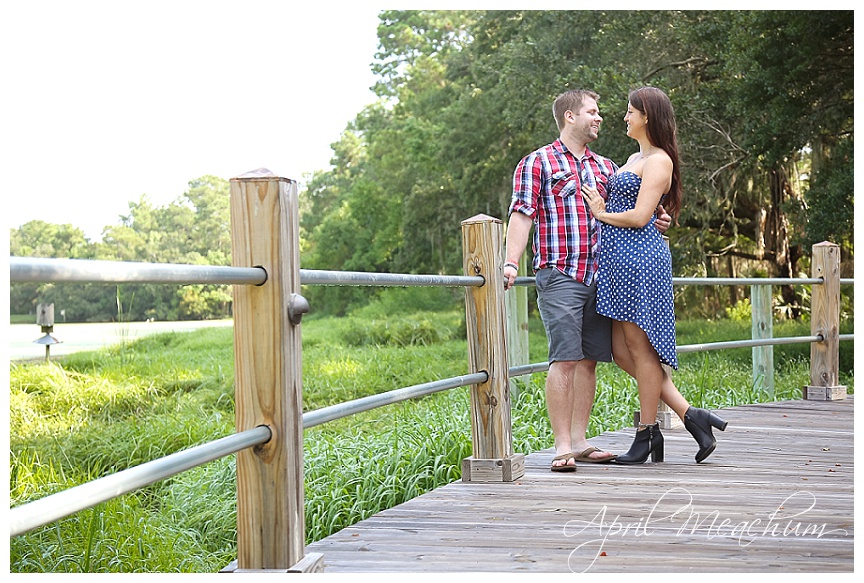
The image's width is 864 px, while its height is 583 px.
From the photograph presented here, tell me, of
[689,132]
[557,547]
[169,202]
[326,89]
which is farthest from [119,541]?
[326,89]

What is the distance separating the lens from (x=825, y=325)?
6789mm

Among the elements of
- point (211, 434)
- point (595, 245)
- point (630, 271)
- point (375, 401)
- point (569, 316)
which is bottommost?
point (211, 434)

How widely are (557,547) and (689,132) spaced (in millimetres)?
11944

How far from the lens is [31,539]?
5.32 meters

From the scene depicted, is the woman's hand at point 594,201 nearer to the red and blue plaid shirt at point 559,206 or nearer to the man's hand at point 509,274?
the red and blue plaid shirt at point 559,206

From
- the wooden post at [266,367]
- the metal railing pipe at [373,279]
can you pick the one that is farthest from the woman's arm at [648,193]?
the wooden post at [266,367]

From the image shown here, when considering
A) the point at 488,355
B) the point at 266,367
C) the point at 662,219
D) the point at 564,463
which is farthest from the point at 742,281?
the point at 266,367

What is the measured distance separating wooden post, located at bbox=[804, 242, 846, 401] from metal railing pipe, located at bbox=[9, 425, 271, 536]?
17.6 feet

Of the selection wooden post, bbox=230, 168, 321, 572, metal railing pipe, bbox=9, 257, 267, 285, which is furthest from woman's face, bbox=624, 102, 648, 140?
metal railing pipe, bbox=9, 257, 267, 285

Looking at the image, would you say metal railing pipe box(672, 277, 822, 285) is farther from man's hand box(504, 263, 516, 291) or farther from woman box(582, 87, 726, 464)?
man's hand box(504, 263, 516, 291)

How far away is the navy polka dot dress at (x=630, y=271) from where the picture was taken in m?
3.92

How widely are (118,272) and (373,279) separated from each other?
46.5 inches

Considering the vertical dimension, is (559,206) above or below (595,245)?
above
